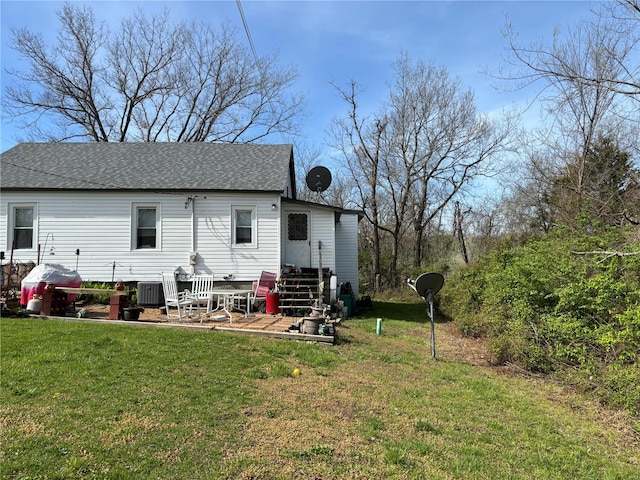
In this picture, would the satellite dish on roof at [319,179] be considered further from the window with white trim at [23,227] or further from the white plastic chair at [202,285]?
the window with white trim at [23,227]

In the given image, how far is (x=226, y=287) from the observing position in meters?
12.3

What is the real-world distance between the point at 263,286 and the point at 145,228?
4.17 meters

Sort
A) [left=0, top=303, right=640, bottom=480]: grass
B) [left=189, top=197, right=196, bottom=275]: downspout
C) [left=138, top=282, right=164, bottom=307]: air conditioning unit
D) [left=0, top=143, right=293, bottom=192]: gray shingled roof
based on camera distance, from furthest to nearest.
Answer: [left=0, top=143, right=293, bottom=192]: gray shingled roof < [left=189, top=197, right=196, bottom=275]: downspout < [left=138, top=282, right=164, bottom=307]: air conditioning unit < [left=0, top=303, right=640, bottom=480]: grass

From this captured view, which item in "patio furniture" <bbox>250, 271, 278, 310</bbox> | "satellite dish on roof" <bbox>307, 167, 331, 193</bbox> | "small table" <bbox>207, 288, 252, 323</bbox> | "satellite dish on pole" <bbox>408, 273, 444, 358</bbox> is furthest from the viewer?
"satellite dish on roof" <bbox>307, 167, 331, 193</bbox>

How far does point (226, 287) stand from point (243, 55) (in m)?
20.3

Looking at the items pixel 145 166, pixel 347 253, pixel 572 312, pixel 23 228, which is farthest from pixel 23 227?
pixel 572 312

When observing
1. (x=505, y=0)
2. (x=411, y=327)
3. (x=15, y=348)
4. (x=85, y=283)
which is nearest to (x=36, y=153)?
(x=85, y=283)

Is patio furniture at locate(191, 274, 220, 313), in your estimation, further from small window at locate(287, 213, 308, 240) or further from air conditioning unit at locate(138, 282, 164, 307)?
small window at locate(287, 213, 308, 240)

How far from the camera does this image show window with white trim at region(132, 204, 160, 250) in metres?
12.6

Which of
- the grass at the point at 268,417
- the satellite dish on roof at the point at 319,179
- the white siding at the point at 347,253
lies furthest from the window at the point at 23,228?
the white siding at the point at 347,253

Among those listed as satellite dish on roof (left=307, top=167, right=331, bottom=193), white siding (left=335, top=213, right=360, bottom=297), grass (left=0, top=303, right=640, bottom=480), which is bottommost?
grass (left=0, top=303, right=640, bottom=480)

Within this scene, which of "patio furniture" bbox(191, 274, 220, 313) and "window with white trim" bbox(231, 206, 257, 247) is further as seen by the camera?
"window with white trim" bbox(231, 206, 257, 247)

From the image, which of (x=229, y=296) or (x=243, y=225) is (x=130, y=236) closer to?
(x=243, y=225)

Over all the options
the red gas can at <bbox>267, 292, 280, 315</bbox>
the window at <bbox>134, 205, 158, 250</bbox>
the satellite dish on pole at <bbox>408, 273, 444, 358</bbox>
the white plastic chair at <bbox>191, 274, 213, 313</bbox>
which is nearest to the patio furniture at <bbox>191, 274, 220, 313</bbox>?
the white plastic chair at <bbox>191, 274, 213, 313</bbox>
